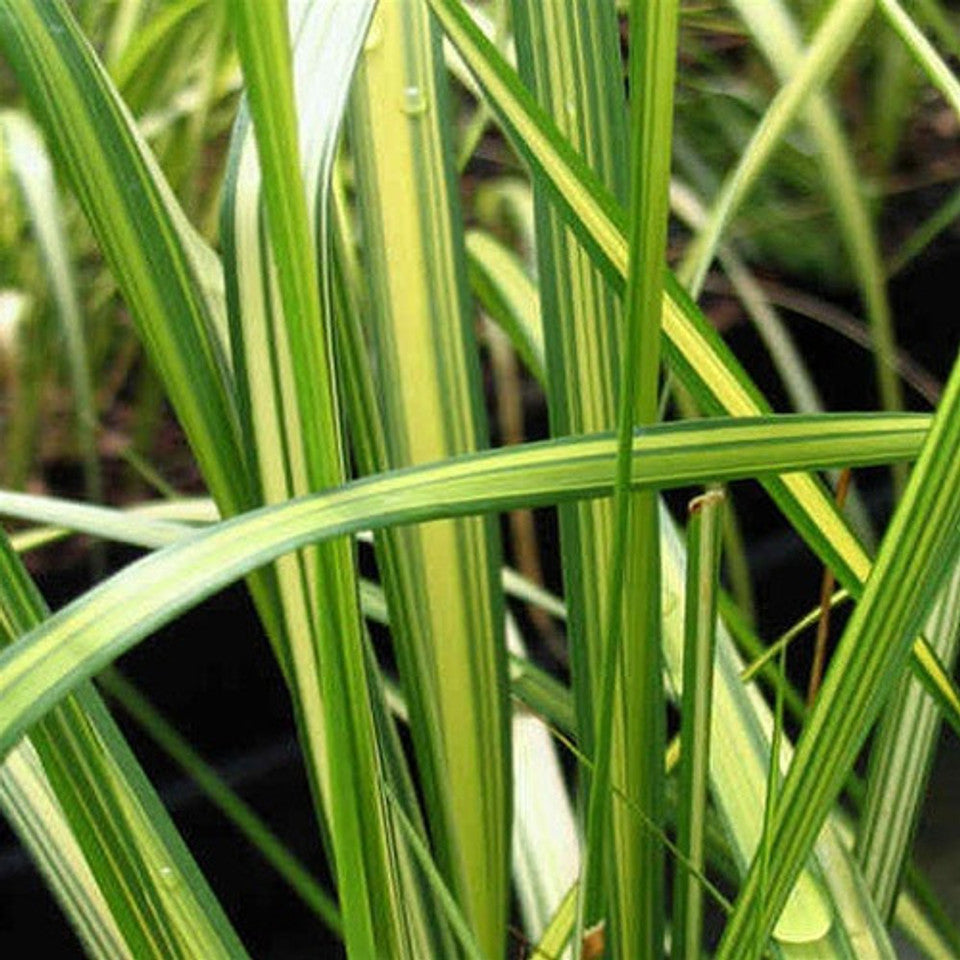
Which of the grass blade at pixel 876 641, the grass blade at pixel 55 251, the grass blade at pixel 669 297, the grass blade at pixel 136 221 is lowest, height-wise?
the grass blade at pixel 876 641

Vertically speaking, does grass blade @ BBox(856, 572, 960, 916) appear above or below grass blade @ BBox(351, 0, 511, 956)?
below

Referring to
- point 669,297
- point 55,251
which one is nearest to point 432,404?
point 669,297

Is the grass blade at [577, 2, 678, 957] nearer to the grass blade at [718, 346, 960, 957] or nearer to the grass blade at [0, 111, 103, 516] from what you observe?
the grass blade at [718, 346, 960, 957]

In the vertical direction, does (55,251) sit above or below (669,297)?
above

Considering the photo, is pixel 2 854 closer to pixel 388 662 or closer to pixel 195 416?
pixel 388 662

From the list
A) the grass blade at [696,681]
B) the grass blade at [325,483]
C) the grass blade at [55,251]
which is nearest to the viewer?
the grass blade at [325,483]

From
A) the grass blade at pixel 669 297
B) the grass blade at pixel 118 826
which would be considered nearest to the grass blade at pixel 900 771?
the grass blade at pixel 669 297

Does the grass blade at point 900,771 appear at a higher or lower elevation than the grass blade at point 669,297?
lower

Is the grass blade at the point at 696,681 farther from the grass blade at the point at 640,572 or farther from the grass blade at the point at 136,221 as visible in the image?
the grass blade at the point at 136,221

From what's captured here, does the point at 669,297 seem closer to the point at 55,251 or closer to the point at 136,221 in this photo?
the point at 136,221

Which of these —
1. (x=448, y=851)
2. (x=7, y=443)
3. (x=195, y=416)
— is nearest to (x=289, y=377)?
(x=195, y=416)

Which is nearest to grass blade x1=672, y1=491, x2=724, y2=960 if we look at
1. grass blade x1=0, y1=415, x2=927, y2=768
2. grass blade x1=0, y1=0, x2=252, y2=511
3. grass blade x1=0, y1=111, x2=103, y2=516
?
grass blade x1=0, y1=415, x2=927, y2=768
